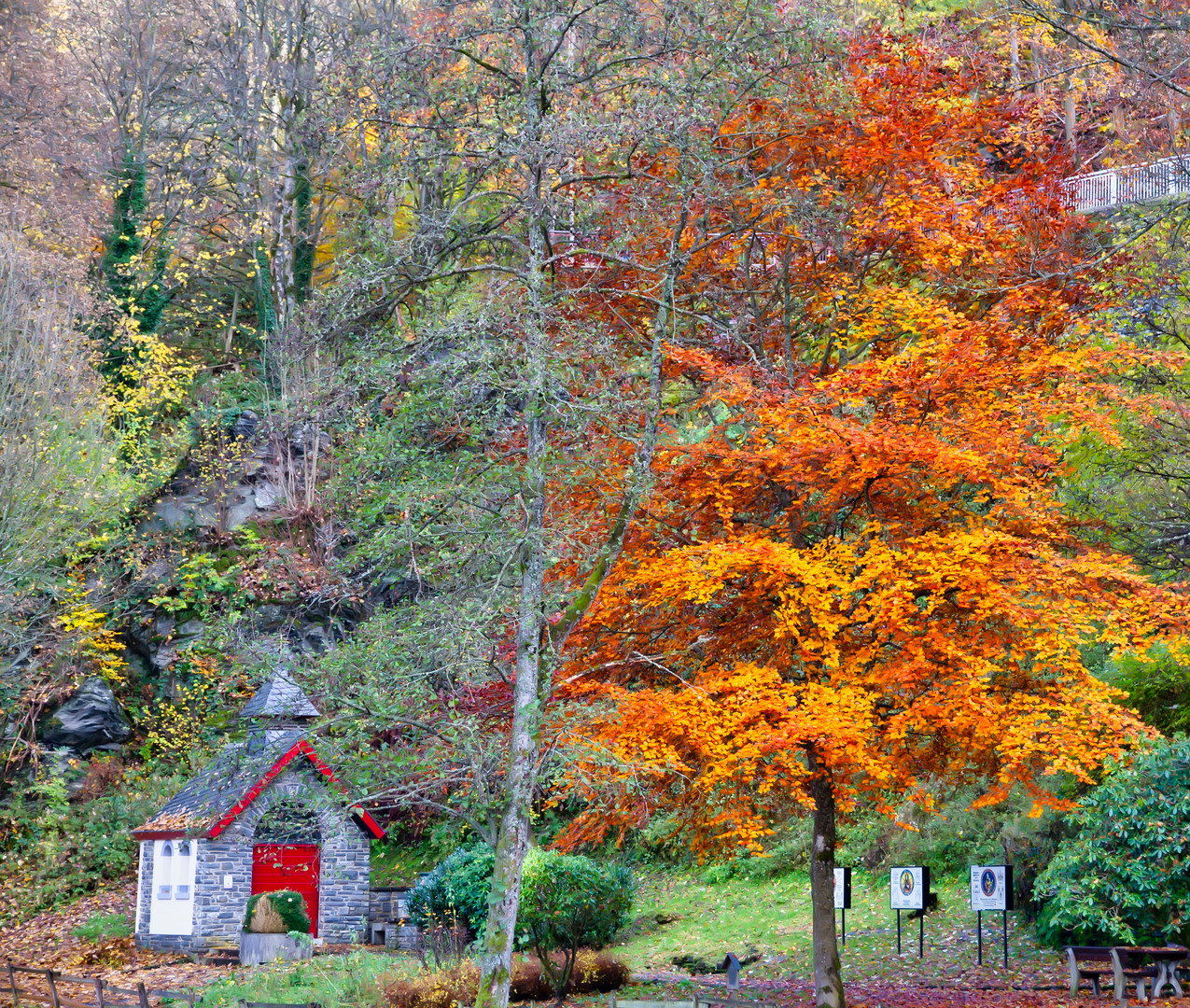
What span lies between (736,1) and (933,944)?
13595 mm

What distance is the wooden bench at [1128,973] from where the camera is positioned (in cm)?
1229

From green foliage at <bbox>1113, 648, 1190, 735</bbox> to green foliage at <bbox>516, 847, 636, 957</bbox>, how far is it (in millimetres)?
7800

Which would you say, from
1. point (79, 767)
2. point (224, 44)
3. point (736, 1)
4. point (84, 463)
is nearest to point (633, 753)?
point (736, 1)

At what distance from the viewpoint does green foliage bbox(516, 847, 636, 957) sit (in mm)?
15789

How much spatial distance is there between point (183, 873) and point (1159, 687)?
1707cm

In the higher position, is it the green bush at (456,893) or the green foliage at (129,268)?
the green foliage at (129,268)

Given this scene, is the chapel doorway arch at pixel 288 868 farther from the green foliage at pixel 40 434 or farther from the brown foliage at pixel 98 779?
the brown foliage at pixel 98 779

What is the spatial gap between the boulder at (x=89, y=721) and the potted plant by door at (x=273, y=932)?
9.43 meters

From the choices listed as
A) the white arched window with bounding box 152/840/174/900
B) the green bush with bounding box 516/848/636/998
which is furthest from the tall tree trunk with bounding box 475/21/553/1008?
the white arched window with bounding box 152/840/174/900

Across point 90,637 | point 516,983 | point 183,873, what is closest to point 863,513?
point 516,983

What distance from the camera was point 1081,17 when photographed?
8820 mm

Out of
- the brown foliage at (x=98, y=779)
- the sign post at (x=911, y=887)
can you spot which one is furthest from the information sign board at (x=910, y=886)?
the brown foliage at (x=98, y=779)

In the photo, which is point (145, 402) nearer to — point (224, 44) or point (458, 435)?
point (224, 44)

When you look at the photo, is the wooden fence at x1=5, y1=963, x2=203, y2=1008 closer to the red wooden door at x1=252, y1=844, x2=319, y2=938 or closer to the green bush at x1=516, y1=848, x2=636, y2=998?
the red wooden door at x1=252, y1=844, x2=319, y2=938
